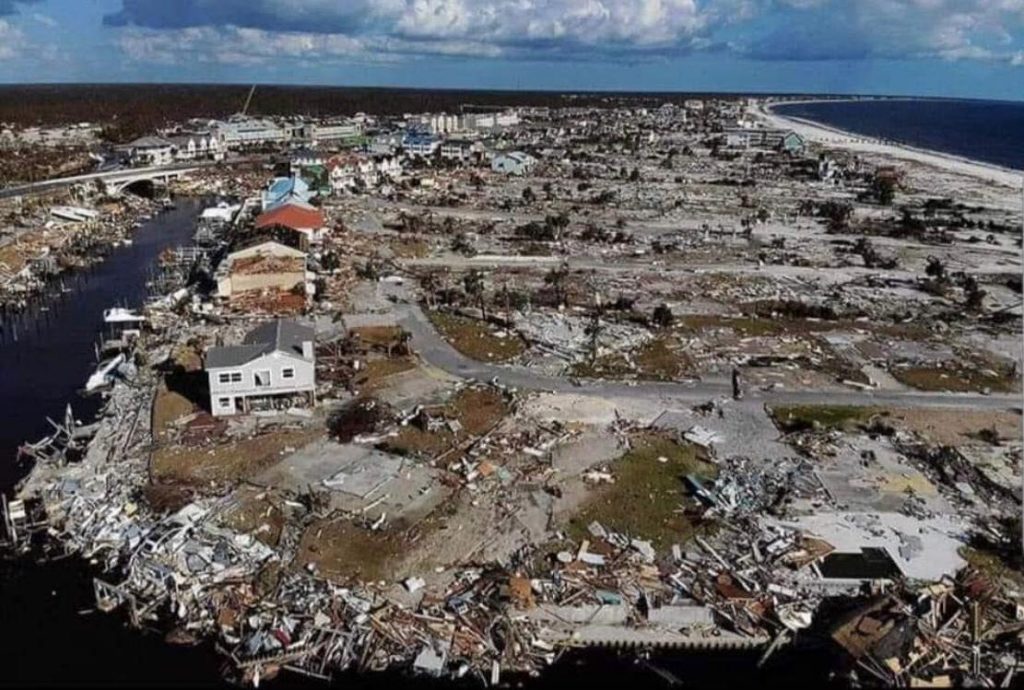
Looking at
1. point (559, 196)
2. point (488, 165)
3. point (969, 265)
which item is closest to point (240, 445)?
point (969, 265)

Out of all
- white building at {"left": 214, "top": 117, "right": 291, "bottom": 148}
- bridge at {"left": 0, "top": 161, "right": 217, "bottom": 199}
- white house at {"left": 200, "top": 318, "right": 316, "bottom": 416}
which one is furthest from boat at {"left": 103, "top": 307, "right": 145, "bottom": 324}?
white building at {"left": 214, "top": 117, "right": 291, "bottom": 148}

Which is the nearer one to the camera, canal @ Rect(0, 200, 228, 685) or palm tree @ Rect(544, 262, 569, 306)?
canal @ Rect(0, 200, 228, 685)

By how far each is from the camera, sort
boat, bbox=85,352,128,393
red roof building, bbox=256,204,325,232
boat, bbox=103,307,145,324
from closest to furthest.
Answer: boat, bbox=85,352,128,393 < boat, bbox=103,307,145,324 < red roof building, bbox=256,204,325,232

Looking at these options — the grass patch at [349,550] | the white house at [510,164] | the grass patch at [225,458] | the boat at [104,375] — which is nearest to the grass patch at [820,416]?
the grass patch at [349,550]

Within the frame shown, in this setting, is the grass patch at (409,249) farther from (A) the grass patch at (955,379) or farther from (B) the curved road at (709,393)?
(A) the grass patch at (955,379)

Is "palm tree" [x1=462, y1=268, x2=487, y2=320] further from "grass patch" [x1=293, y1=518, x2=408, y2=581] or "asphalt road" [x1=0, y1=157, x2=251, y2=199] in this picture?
"asphalt road" [x1=0, y1=157, x2=251, y2=199]

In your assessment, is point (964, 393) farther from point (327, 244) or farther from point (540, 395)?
point (327, 244)
